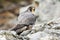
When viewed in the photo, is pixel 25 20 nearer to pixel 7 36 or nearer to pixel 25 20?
pixel 25 20

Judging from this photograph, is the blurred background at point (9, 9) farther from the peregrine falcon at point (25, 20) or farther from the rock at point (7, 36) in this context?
the rock at point (7, 36)

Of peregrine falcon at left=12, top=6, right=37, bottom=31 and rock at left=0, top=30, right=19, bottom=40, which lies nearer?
rock at left=0, top=30, right=19, bottom=40

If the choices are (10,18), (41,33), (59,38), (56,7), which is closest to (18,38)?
(41,33)

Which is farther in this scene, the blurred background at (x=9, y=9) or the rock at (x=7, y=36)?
the blurred background at (x=9, y=9)

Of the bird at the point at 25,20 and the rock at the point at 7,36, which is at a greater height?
the bird at the point at 25,20

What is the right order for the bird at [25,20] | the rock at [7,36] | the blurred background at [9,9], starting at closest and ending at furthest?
the rock at [7,36]
the bird at [25,20]
the blurred background at [9,9]

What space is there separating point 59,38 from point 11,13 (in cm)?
641

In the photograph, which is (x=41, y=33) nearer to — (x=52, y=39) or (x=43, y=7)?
(x=52, y=39)

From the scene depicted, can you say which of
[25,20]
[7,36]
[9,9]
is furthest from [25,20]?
[9,9]

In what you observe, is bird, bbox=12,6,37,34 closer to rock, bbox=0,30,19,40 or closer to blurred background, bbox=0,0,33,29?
rock, bbox=0,30,19,40

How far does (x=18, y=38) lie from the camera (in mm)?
2715

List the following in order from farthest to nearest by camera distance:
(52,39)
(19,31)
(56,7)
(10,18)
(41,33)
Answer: (10,18) → (56,7) → (19,31) → (41,33) → (52,39)

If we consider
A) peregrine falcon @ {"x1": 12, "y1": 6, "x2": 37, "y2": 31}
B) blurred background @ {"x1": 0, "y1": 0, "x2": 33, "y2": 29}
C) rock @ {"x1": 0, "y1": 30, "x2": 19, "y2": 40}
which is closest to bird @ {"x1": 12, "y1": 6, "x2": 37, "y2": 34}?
peregrine falcon @ {"x1": 12, "y1": 6, "x2": 37, "y2": 31}

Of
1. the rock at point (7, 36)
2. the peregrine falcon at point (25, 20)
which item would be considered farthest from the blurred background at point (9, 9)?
the rock at point (7, 36)
